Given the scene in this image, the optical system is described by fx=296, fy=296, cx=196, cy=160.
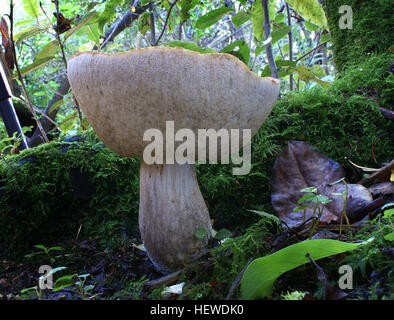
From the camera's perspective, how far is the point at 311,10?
1.71 metres

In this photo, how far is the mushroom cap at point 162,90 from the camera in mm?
865

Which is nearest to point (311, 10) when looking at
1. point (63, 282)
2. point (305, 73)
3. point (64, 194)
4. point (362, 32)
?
point (305, 73)

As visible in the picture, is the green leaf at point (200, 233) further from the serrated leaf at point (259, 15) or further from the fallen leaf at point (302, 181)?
the serrated leaf at point (259, 15)

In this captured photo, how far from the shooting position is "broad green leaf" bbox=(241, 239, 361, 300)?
72 centimetres

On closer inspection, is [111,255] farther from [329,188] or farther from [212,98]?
[329,188]

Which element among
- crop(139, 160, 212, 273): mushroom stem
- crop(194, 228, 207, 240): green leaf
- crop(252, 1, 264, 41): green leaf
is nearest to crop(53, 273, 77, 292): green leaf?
crop(139, 160, 212, 273): mushroom stem

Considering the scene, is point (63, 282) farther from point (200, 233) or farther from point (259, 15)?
point (259, 15)

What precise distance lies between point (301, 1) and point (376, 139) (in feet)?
2.94

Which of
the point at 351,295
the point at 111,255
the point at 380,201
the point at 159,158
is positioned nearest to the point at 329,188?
the point at 380,201

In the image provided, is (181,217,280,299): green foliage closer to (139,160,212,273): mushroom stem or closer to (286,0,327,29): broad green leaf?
(139,160,212,273): mushroom stem

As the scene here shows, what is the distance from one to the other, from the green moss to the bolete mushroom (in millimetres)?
1276

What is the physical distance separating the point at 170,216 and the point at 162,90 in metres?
0.50

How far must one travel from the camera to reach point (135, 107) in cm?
93

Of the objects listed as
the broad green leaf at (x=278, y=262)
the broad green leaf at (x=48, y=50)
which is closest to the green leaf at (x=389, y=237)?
the broad green leaf at (x=278, y=262)
